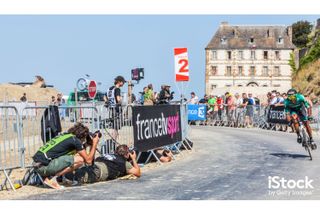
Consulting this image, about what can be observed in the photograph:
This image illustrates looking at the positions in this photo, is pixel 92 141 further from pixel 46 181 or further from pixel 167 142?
pixel 167 142

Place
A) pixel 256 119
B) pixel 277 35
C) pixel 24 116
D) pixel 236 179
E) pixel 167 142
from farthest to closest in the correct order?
pixel 277 35
pixel 256 119
pixel 167 142
pixel 24 116
pixel 236 179

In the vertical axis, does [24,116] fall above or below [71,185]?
above

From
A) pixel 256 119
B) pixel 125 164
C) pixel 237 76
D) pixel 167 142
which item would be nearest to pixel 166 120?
pixel 167 142

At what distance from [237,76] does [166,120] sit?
97.2 metres

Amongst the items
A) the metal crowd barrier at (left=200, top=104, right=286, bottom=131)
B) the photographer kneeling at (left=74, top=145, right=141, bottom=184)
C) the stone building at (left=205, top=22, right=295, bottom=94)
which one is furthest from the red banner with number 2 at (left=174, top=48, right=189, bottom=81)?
the stone building at (left=205, top=22, right=295, bottom=94)

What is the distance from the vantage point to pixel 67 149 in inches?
424

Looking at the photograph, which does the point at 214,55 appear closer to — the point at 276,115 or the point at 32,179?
the point at 276,115

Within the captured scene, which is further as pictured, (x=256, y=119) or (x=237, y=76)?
(x=237, y=76)

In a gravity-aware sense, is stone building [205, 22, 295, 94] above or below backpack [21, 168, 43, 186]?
above

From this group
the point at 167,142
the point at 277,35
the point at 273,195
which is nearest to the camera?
the point at 273,195

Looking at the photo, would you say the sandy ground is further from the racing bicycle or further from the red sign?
the racing bicycle

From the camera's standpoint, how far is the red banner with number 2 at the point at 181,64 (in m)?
16.9
